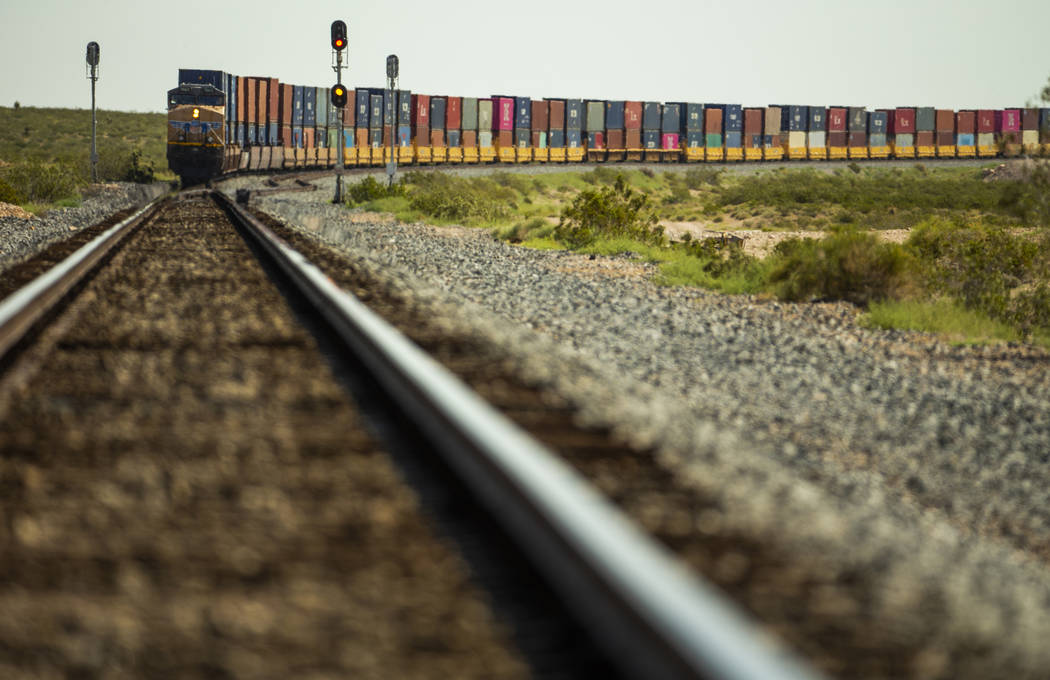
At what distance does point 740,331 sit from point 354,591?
6937mm

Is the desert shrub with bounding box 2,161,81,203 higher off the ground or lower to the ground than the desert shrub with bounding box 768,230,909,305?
higher

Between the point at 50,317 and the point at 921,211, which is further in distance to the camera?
the point at 921,211

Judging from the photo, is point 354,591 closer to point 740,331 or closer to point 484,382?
point 484,382

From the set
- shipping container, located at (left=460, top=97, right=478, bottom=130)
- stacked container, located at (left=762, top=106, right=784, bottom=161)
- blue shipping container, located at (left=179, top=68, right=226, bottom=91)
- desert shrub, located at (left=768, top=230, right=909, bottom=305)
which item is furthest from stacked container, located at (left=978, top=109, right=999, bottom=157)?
desert shrub, located at (left=768, top=230, right=909, bottom=305)

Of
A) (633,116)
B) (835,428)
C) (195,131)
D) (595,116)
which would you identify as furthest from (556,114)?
(835,428)

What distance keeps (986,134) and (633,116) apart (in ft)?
108

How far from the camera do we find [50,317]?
7.18 m

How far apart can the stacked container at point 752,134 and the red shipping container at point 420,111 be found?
79.4 feet

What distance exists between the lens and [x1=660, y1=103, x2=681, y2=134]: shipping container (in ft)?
231

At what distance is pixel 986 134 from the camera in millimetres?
83625

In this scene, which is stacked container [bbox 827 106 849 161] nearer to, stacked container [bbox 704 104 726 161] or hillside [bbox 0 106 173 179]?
stacked container [bbox 704 104 726 161]

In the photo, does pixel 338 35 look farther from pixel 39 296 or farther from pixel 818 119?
pixel 818 119

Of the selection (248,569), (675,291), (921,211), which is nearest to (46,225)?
(675,291)

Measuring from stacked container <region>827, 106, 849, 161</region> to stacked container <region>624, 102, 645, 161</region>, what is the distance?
16184 millimetres
